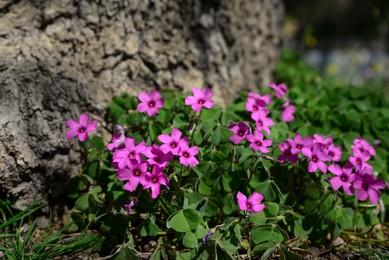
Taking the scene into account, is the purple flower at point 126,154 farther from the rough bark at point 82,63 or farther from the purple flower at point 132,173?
the rough bark at point 82,63

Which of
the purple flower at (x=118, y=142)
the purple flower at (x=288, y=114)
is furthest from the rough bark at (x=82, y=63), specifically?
the purple flower at (x=288, y=114)

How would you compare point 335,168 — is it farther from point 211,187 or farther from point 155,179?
point 155,179

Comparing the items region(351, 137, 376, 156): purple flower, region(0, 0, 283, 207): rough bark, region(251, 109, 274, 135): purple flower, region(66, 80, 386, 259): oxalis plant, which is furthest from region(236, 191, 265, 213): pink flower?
region(0, 0, 283, 207): rough bark

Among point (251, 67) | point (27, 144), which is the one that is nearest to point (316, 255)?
point (27, 144)

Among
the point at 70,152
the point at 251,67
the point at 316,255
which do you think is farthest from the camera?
the point at 251,67

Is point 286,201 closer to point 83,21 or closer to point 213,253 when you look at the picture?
point 213,253

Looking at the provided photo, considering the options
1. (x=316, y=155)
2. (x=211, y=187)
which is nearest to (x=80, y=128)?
(x=211, y=187)

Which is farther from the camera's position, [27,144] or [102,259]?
[27,144]
